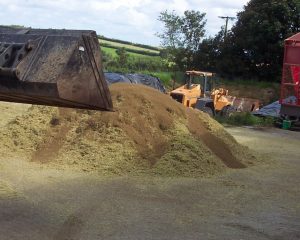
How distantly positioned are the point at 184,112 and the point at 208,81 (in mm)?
12110

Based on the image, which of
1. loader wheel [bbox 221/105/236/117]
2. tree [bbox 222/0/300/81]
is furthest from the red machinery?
tree [bbox 222/0/300/81]

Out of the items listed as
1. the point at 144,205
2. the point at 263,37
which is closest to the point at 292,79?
the point at 144,205

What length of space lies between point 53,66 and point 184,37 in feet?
137

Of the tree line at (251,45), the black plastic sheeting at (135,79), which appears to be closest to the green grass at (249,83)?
the tree line at (251,45)

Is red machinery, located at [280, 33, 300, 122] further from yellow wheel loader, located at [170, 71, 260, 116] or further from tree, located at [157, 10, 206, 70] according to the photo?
tree, located at [157, 10, 206, 70]

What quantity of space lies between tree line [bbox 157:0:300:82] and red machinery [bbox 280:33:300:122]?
51.4 feet

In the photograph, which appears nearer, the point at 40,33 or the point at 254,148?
the point at 40,33

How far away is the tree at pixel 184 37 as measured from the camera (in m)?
42.7

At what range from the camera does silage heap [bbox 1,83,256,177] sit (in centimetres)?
999

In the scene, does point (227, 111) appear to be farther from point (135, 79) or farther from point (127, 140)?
point (127, 140)

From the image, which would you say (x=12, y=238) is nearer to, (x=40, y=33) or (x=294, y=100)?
(x=40, y=33)

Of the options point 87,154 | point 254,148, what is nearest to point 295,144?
point 254,148

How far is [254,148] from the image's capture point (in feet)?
47.9

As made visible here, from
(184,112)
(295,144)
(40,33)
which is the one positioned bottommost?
(295,144)
